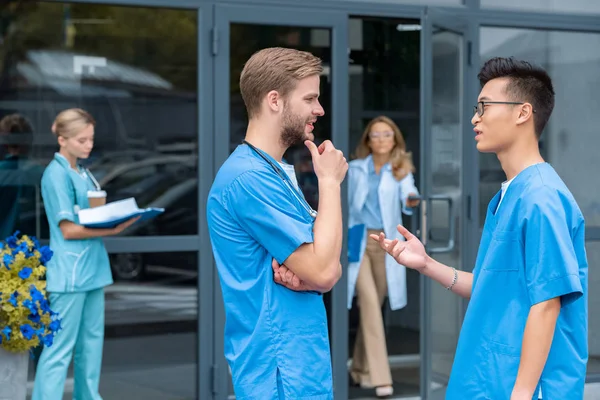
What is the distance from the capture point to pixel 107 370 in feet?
17.6

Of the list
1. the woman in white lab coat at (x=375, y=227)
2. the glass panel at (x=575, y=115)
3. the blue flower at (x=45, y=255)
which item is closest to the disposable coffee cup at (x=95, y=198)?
the blue flower at (x=45, y=255)

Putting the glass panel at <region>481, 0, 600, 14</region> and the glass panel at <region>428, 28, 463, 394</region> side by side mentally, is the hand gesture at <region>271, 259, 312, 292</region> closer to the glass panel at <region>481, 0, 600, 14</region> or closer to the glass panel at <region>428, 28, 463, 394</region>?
the glass panel at <region>428, 28, 463, 394</region>

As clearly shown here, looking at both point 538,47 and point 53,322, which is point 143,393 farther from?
point 538,47

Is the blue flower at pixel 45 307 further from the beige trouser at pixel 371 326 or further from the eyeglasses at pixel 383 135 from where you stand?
the eyeglasses at pixel 383 135

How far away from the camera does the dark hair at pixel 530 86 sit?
7.26 feet

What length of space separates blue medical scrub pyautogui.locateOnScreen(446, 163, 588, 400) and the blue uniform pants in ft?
8.64

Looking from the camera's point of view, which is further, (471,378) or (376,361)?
(376,361)

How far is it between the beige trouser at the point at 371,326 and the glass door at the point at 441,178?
54cm

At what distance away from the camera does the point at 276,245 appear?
218 centimetres

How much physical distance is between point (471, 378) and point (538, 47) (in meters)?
3.83

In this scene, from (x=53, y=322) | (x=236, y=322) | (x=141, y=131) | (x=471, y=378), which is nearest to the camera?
(x=471, y=378)

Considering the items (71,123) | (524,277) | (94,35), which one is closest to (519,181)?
(524,277)

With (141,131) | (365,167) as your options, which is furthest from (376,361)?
(141,131)

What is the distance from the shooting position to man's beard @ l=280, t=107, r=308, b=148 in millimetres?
2312
